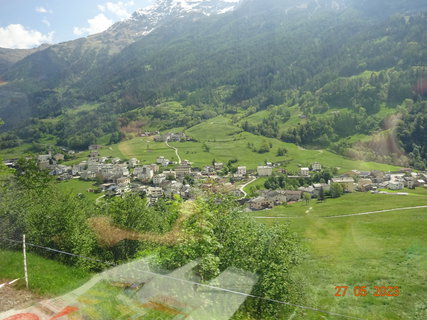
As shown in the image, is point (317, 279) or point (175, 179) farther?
point (175, 179)

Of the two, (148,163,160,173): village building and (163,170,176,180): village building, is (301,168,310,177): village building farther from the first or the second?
(148,163,160,173): village building

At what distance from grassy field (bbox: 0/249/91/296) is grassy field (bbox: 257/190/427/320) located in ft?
35.7

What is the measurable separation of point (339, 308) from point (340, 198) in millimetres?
68253

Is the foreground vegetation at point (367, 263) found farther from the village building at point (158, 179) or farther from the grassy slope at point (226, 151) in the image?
the grassy slope at point (226, 151)

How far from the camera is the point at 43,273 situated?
550 inches

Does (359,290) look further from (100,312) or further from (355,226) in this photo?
(355,226)

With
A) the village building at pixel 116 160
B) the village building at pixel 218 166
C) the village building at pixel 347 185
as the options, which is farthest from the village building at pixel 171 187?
the village building at pixel 347 185

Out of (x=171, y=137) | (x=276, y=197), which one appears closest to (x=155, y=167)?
(x=171, y=137)

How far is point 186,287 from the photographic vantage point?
11.5m

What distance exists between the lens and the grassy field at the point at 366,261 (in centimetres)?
2317

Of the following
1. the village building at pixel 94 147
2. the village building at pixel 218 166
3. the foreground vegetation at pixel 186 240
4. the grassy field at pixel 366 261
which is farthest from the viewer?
the village building at pixel 94 147

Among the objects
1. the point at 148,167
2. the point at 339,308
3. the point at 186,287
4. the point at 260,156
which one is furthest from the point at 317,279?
the point at 260,156

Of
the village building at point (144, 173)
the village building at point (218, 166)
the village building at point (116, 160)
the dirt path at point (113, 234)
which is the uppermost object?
the dirt path at point (113, 234)
